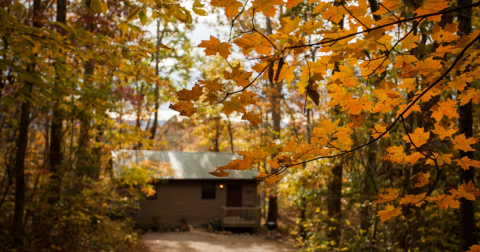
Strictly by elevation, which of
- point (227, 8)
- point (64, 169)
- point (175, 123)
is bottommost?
point (64, 169)

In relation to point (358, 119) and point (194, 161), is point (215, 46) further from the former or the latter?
point (194, 161)

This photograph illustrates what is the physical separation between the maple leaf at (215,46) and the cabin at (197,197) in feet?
57.8

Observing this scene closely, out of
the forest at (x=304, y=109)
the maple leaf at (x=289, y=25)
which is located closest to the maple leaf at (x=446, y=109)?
the forest at (x=304, y=109)

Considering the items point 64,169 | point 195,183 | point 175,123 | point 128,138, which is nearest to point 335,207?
point 128,138

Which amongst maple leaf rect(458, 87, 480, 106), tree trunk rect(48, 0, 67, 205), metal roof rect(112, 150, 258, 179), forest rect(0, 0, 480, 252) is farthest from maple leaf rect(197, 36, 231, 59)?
metal roof rect(112, 150, 258, 179)

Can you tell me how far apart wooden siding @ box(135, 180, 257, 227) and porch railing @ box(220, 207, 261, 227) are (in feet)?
3.57

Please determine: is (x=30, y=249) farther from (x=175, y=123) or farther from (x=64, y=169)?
(x=175, y=123)

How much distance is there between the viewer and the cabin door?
2119 cm

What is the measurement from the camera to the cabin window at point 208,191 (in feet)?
68.1

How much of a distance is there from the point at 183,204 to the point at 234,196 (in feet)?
Result: 9.76

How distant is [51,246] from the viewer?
7301 millimetres

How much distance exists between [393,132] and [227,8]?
5899 mm

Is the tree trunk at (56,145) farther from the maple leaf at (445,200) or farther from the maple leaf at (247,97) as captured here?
the maple leaf at (445,200)

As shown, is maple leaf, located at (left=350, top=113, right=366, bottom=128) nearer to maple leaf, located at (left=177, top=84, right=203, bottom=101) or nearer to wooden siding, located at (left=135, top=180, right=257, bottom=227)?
maple leaf, located at (left=177, top=84, right=203, bottom=101)
